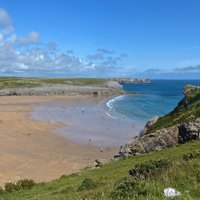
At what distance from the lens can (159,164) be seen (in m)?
13.0

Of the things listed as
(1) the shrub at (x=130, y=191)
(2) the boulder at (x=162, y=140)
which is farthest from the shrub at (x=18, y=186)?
(1) the shrub at (x=130, y=191)

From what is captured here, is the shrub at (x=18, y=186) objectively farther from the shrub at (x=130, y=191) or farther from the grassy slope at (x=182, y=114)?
the shrub at (x=130, y=191)

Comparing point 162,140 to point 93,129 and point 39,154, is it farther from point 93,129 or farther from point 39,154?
point 93,129

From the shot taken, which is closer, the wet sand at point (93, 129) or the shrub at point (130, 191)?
the shrub at point (130, 191)

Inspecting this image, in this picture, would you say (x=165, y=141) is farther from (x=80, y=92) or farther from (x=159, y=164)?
(x=80, y=92)

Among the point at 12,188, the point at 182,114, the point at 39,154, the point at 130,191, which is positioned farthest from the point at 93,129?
the point at 130,191

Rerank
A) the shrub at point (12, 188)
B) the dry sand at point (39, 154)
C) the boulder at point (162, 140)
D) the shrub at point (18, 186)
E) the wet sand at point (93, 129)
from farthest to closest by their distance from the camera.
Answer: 1. the wet sand at point (93, 129)
2. the dry sand at point (39, 154)
3. the boulder at point (162, 140)
4. the shrub at point (18, 186)
5. the shrub at point (12, 188)

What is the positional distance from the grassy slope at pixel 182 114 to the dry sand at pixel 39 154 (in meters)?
6.96

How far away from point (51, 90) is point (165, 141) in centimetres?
14553

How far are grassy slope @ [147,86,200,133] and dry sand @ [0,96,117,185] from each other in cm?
696

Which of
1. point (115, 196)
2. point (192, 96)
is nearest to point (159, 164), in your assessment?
point (115, 196)

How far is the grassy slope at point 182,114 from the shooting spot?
3103cm

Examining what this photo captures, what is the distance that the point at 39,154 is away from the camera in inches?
1629

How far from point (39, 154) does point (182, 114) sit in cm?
1670
